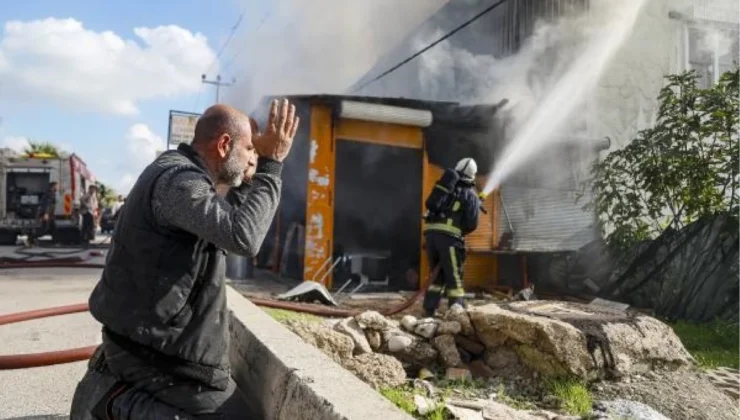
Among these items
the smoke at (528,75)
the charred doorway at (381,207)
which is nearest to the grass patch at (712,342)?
the smoke at (528,75)

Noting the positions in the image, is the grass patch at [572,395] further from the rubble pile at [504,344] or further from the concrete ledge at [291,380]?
the concrete ledge at [291,380]

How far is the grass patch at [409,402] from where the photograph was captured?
8.29 feet

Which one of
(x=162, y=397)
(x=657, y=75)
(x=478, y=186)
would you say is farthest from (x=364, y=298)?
(x=657, y=75)

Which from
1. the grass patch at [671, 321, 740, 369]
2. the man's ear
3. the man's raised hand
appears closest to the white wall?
the grass patch at [671, 321, 740, 369]

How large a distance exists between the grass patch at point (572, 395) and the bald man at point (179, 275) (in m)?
1.92

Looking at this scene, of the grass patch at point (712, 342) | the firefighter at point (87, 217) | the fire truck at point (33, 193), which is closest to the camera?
the grass patch at point (712, 342)

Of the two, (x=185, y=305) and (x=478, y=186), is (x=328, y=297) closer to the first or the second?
(x=478, y=186)

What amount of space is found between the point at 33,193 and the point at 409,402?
17608mm

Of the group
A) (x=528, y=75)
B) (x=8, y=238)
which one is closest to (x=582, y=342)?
(x=528, y=75)

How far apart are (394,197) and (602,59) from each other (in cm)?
498

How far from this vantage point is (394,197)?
381 inches

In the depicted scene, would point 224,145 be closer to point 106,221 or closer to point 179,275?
point 179,275

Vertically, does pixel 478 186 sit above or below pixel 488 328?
above

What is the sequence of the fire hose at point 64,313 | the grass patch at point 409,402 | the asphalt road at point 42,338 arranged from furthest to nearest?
1. the fire hose at point 64,313
2. the asphalt road at point 42,338
3. the grass patch at point 409,402
